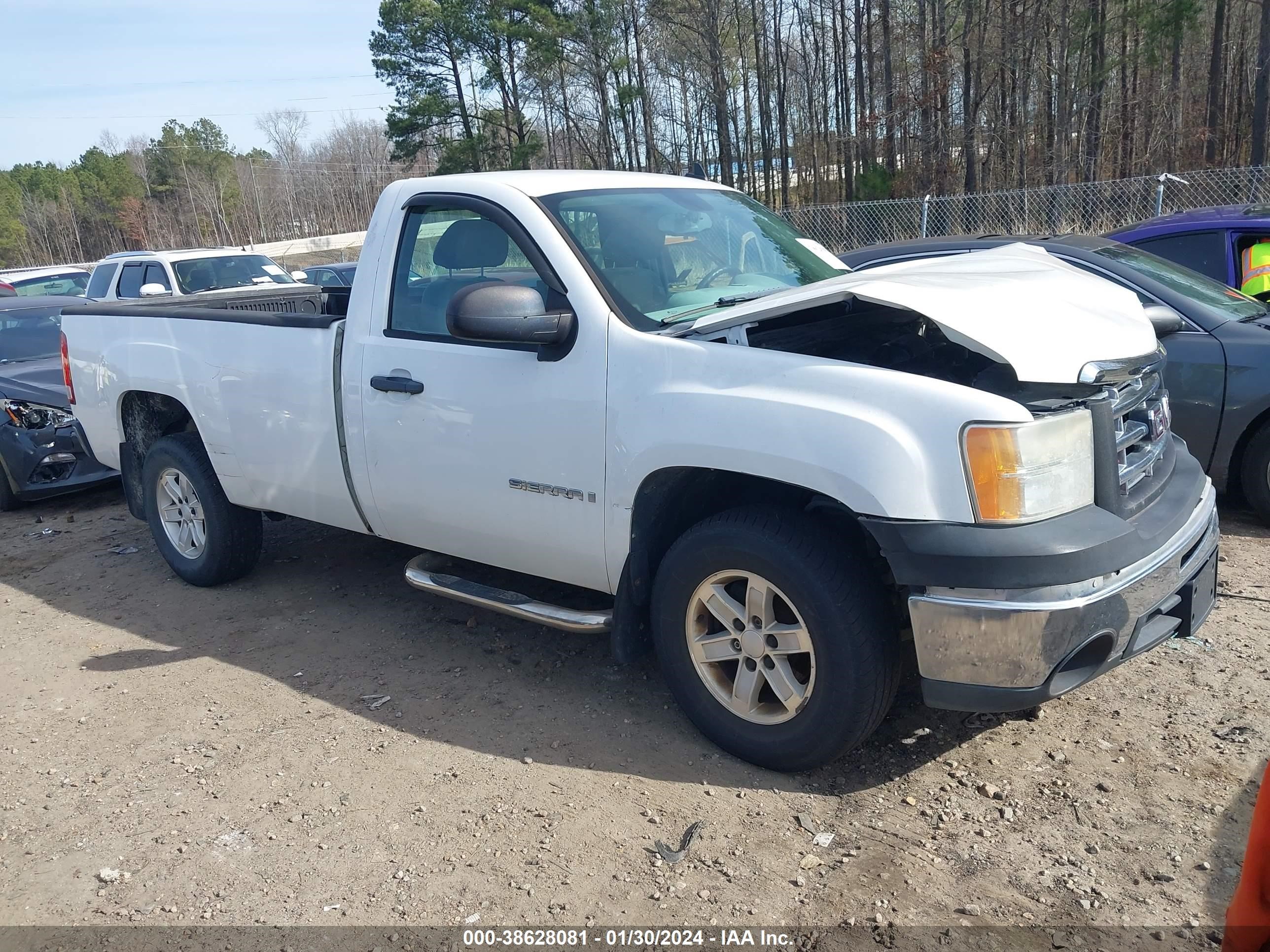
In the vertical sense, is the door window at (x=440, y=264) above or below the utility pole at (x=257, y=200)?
below

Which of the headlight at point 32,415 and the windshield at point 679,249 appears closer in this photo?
the windshield at point 679,249

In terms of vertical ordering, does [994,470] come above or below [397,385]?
below

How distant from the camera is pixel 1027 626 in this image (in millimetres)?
2811

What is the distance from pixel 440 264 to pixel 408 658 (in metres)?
1.81

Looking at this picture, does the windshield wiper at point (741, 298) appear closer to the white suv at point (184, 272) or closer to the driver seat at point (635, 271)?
the driver seat at point (635, 271)

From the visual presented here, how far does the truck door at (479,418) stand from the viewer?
12.1 ft

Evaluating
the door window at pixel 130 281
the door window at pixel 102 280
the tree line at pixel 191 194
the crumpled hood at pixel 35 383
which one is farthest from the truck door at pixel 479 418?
the tree line at pixel 191 194

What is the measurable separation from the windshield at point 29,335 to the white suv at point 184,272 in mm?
2857

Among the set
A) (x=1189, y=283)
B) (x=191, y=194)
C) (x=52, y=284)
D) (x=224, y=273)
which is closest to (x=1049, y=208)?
(x=1189, y=283)

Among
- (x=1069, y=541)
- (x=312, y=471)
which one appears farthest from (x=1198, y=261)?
(x=312, y=471)

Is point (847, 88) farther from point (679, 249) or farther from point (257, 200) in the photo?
point (257, 200)

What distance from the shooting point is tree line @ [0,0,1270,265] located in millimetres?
26156

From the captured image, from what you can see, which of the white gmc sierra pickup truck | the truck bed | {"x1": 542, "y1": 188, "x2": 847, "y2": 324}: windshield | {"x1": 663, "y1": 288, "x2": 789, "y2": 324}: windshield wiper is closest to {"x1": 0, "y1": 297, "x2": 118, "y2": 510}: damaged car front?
the truck bed

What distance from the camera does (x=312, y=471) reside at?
15.5 feet
